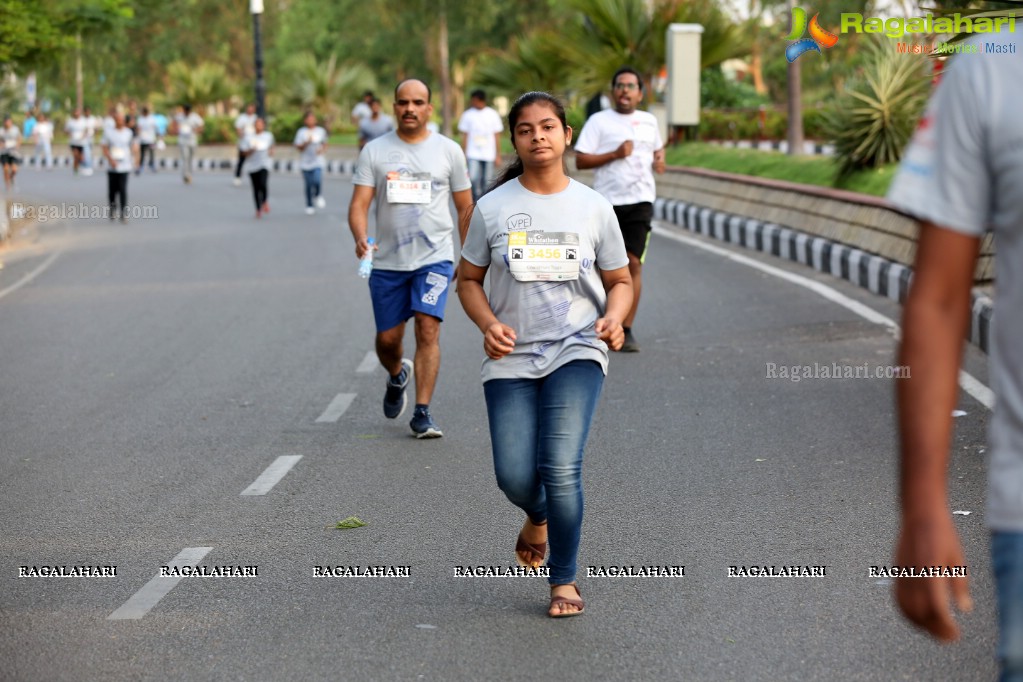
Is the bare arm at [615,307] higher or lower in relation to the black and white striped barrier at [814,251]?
higher

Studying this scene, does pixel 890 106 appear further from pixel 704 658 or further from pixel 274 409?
pixel 704 658

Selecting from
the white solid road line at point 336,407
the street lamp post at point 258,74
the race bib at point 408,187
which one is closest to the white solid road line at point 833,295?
the race bib at point 408,187

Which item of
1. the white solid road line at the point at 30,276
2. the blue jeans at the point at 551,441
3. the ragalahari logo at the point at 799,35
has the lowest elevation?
the white solid road line at the point at 30,276

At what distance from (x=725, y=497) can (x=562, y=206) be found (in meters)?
2.17

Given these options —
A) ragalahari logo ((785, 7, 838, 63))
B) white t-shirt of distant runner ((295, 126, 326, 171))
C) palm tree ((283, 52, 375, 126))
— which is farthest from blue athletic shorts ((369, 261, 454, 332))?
palm tree ((283, 52, 375, 126))

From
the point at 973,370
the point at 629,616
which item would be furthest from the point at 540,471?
the point at 973,370

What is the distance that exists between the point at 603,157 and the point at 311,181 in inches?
663

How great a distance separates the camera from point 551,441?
16.6ft

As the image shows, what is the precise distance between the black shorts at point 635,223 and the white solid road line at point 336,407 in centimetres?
256

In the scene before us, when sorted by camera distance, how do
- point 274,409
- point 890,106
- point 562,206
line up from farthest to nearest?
point 890,106 → point 274,409 → point 562,206

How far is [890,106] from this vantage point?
18141mm

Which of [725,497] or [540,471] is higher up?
[540,471]

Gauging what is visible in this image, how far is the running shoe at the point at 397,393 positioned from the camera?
8.91 meters

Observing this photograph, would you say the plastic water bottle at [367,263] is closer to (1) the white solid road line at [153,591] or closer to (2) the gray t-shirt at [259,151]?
(1) the white solid road line at [153,591]
